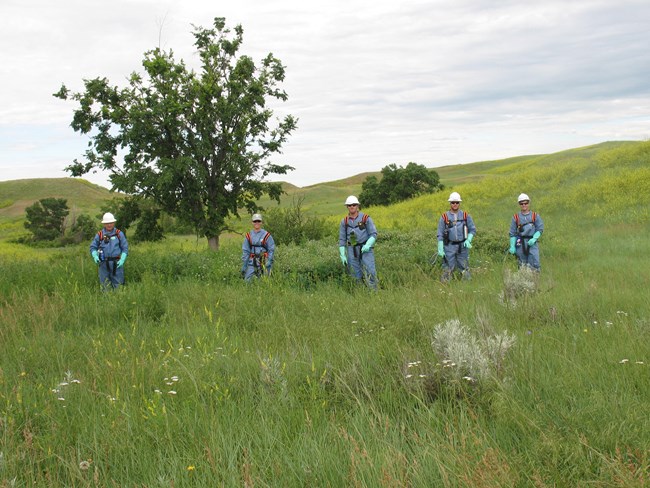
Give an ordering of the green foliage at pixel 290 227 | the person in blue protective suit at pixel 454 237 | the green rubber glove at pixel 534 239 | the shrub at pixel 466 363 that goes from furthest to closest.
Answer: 1. the green foliage at pixel 290 227
2. the green rubber glove at pixel 534 239
3. the person in blue protective suit at pixel 454 237
4. the shrub at pixel 466 363

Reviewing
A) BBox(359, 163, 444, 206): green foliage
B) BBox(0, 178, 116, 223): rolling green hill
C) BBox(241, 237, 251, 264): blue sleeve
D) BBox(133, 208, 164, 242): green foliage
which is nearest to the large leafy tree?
BBox(133, 208, 164, 242): green foliage

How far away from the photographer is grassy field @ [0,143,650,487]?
2.94 m

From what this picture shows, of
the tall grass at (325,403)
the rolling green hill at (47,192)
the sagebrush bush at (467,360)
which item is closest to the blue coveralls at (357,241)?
the tall grass at (325,403)

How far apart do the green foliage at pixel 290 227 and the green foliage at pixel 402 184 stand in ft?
82.9

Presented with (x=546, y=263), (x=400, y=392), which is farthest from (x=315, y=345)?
(x=546, y=263)

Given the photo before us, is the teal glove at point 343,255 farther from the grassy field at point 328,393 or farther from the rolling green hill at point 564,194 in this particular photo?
the rolling green hill at point 564,194

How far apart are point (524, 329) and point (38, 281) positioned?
9.34 m

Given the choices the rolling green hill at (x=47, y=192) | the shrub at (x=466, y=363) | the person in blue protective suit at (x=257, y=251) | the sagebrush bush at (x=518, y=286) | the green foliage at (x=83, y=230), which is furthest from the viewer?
the rolling green hill at (x=47, y=192)

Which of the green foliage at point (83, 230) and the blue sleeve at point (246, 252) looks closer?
the blue sleeve at point (246, 252)

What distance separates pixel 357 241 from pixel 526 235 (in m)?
4.24

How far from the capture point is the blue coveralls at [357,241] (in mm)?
11445

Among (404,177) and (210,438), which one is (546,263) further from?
(404,177)

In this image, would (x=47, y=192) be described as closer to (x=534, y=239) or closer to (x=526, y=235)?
(x=526, y=235)

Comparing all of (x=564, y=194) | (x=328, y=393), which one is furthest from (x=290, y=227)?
(x=328, y=393)
